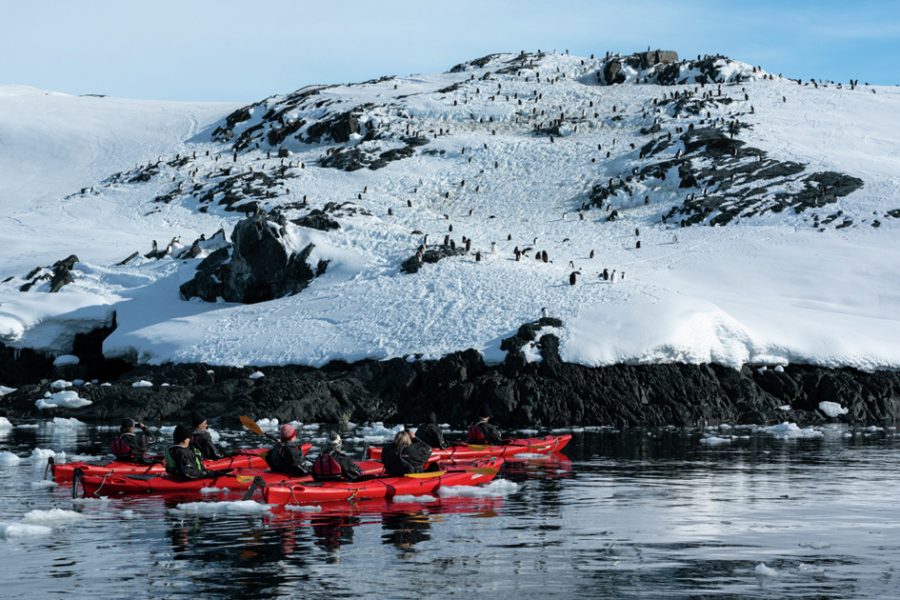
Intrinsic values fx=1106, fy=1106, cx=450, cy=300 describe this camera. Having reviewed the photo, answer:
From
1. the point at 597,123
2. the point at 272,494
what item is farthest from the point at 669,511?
the point at 597,123

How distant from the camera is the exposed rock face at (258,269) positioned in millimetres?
59906

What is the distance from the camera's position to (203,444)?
89.0 feet

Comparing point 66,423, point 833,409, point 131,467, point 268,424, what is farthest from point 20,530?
point 833,409

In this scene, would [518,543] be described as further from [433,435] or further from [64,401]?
[64,401]

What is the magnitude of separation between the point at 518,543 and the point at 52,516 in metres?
9.10

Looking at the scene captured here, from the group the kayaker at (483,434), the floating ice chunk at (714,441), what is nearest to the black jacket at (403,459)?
the kayaker at (483,434)

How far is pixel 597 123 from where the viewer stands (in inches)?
4385

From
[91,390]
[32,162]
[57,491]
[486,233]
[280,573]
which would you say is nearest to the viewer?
[280,573]

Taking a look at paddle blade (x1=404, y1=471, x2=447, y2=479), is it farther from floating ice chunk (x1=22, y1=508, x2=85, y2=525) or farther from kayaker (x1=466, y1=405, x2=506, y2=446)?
kayaker (x1=466, y1=405, x2=506, y2=446)

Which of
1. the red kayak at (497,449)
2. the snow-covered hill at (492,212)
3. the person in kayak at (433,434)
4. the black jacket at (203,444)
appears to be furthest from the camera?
the snow-covered hill at (492,212)

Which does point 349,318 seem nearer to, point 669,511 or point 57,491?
point 57,491

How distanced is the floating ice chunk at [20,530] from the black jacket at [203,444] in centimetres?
694

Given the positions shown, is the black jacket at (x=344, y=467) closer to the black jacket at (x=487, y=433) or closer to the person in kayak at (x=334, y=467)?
the person in kayak at (x=334, y=467)

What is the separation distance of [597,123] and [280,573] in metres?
99.2
